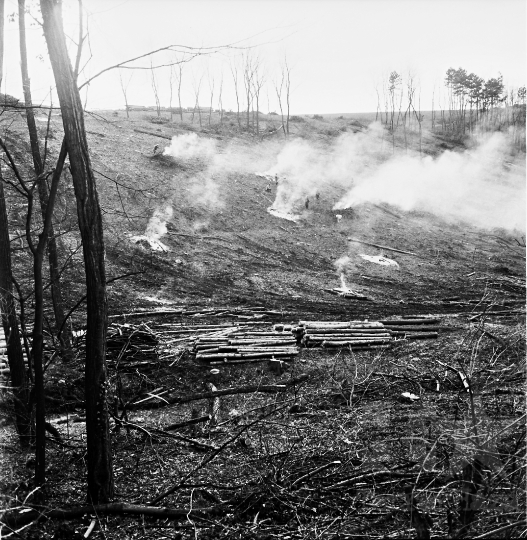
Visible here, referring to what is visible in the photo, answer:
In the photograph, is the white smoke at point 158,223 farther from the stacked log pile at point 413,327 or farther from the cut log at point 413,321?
the stacked log pile at point 413,327

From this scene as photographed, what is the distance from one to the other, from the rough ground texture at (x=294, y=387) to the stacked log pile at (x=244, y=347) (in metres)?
0.45

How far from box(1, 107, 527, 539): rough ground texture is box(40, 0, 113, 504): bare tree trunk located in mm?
530

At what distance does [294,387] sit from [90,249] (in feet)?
20.9

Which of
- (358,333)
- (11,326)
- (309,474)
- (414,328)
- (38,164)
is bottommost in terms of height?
(414,328)

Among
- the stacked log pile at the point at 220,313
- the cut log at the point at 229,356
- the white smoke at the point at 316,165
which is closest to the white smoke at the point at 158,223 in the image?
the white smoke at the point at 316,165

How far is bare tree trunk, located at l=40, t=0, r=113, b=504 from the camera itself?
17.0 ft

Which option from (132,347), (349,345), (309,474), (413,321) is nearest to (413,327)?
(413,321)

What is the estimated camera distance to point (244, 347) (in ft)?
41.0

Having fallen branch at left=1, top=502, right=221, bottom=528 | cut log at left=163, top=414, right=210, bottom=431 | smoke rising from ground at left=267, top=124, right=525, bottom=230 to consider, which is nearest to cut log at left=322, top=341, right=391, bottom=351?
cut log at left=163, top=414, right=210, bottom=431

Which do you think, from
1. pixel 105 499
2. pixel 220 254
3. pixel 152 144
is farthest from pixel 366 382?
pixel 152 144

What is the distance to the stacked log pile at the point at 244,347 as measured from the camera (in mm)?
12141

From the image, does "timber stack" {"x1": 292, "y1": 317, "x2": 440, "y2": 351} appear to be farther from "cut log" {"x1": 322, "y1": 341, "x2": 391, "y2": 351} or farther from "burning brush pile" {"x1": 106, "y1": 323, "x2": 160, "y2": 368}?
"burning brush pile" {"x1": 106, "y1": 323, "x2": 160, "y2": 368}

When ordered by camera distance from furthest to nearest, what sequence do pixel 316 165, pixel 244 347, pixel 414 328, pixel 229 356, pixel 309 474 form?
1. pixel 316 165
2. pixel 414 328
3. pixel 244 347
4. pixel 229 356
5. pixel 309 474

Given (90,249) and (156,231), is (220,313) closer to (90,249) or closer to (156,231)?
(156,231)
